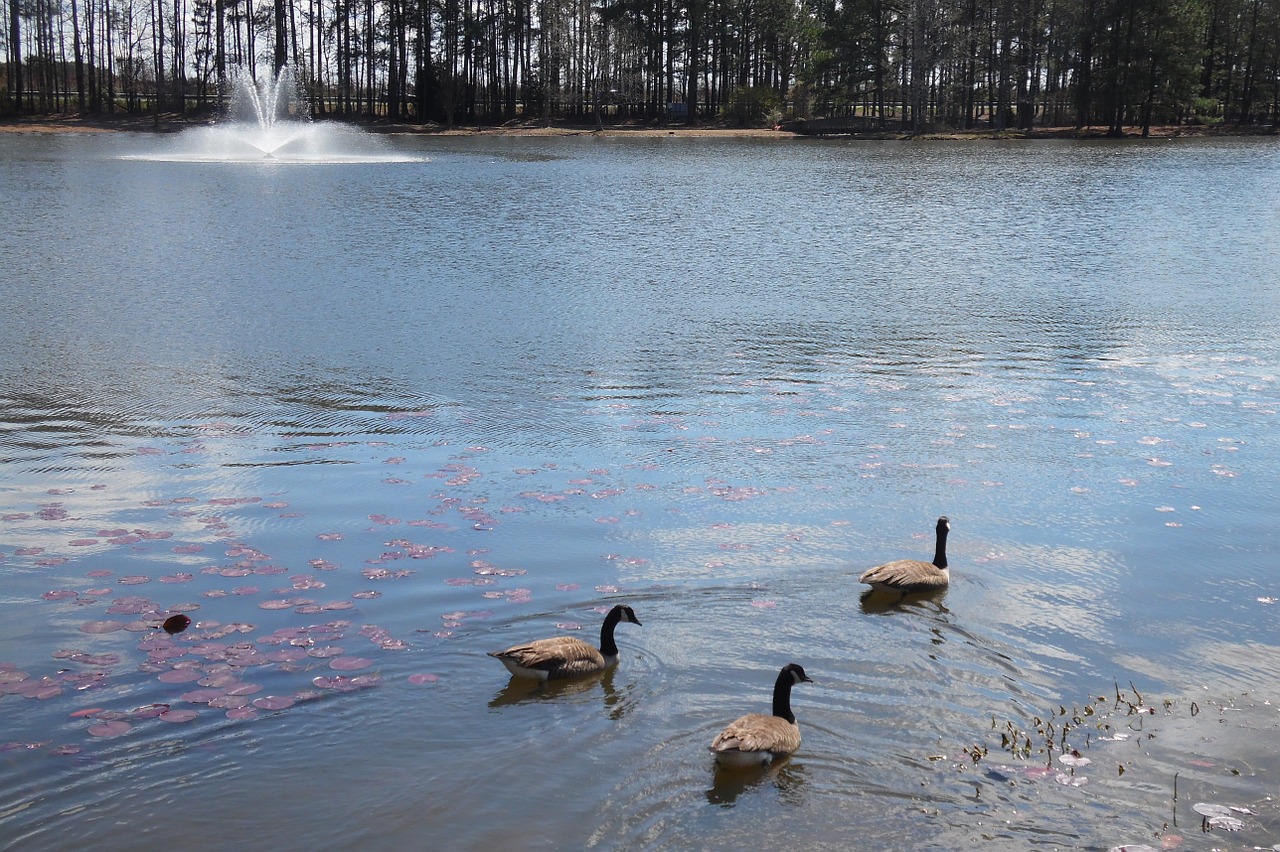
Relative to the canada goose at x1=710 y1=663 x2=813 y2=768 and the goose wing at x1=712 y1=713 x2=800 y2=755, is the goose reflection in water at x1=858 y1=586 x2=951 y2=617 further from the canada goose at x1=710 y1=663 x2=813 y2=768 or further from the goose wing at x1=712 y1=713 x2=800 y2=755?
the goose wing at x1=712 y1=713 x2=800 y2=755

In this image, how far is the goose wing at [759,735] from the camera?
20.0 ft

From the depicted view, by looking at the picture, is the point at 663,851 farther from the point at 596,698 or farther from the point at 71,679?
the point at 71,679

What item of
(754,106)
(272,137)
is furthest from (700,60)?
(272,137)

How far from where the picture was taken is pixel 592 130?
3752 inches

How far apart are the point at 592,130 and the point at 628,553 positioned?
89.5 meters

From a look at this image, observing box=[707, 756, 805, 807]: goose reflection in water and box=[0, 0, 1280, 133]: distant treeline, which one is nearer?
box=[707, 756, 805, 807]: goose reflection in water

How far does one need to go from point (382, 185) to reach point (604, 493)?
35295 mm

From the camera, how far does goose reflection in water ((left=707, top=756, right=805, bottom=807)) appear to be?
19.9 feet

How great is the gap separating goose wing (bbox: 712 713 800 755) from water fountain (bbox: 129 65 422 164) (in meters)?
54.5

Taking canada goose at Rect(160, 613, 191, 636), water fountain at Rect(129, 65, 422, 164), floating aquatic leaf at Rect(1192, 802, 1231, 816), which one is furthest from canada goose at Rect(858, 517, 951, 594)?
water fountain at Rect(129, 65, 422, 164)

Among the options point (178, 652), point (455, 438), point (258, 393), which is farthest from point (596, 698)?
point (258, 393)

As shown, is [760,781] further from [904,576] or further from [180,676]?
[180,676]

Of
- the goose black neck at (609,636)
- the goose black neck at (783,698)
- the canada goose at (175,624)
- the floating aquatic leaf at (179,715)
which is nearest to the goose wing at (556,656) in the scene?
the goose black neck at (609,636)

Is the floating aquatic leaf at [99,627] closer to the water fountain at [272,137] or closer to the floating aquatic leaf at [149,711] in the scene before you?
the floating aquatic leaf at [149,711]
